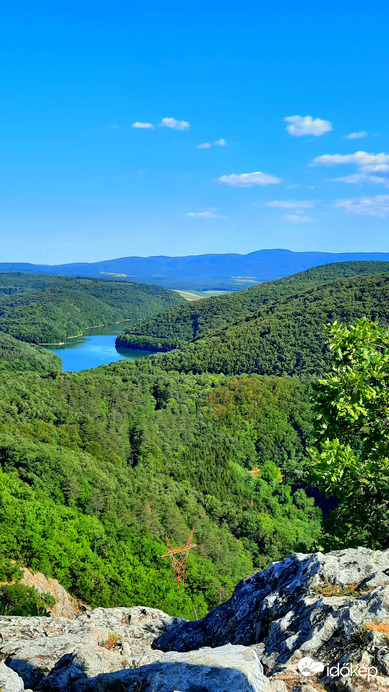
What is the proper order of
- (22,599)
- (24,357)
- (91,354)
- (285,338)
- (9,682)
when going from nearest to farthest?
(9,682) < (22,599) < (24,357) < (285,338) < (91,354)

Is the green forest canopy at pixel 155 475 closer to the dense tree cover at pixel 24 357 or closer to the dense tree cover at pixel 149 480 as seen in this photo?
the dense tree cover at pixel 149 480

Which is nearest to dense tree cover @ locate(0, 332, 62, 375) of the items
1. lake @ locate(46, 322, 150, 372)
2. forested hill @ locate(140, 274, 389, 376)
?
lake @ locate(46, 322, 150, 372)

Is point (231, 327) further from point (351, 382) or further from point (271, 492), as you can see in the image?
point (351, 382)

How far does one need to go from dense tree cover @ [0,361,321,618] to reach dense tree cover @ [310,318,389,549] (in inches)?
215

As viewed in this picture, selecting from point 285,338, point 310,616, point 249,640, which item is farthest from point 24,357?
point 310,616

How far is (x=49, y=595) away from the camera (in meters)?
20.1

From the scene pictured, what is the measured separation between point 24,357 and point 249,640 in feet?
436

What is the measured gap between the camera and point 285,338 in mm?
133000

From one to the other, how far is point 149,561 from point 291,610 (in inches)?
1124

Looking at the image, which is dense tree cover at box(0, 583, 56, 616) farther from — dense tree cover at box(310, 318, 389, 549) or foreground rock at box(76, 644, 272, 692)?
foreground rock at box(76, 644, 272, 692)

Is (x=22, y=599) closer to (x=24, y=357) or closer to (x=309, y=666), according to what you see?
(x=309, y=666)

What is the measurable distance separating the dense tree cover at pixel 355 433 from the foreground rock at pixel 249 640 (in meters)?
1.95

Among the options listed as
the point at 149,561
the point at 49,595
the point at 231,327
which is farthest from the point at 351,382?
the point at 231,327

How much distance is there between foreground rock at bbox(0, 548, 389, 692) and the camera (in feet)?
17.1
